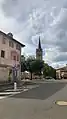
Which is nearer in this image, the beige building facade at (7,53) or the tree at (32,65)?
the beige building facade at (7,53)

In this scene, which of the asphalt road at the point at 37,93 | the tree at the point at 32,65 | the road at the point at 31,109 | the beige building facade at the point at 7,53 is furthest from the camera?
the tree at the point at 32,65

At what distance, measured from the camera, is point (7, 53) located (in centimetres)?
4950

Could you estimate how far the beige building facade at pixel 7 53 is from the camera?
4675 cm

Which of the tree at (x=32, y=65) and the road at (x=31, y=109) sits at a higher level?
the tree at (x=32, y=65)

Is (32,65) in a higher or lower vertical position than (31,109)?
higher

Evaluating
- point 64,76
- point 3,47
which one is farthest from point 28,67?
point 64,76

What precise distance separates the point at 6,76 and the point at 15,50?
6.92m

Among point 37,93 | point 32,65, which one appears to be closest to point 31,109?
point 37,93

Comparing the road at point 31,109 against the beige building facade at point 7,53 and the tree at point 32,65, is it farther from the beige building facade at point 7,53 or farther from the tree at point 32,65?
the tree at point 32,65

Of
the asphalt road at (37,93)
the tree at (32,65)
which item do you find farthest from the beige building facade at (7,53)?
the tree at (32,65)

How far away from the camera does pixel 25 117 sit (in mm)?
11227

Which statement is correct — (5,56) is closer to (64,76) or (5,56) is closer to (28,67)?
(28,67)

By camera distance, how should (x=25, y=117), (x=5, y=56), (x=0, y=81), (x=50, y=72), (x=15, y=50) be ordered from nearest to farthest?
1. (x=25, y=117)
2. (x=0, y=81)
3. (x=5, y=56)
4. (x=15, y=50)
5. (x=50, y=72)

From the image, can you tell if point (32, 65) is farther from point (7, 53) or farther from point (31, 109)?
point (31, 109)
